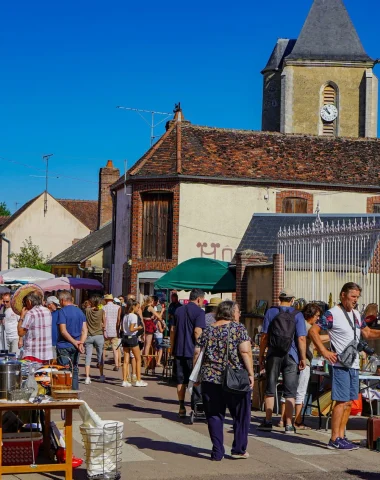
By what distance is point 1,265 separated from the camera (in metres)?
61.3

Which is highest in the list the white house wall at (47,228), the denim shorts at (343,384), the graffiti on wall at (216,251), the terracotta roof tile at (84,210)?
the terracotta roof tile at (84,210)

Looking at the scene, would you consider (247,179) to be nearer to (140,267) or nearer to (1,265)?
(140,267)

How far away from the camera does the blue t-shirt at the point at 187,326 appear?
1254 cm

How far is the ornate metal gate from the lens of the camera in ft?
50.9

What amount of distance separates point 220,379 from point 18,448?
2.15m

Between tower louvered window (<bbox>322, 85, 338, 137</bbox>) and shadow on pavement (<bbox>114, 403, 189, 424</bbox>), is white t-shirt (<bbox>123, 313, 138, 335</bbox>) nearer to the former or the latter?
shadow on pavement (<bbox>114, 403, 189, 424</bbox>)

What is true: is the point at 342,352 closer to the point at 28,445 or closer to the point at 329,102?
the point at 28,445

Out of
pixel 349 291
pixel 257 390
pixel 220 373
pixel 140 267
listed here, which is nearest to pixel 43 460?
pixel 220 373

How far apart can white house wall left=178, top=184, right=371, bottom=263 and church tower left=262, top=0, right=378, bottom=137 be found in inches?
796

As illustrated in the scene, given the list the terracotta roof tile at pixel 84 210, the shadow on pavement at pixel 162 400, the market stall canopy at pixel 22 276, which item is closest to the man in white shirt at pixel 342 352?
the shadow on pavement at pixel 162 400

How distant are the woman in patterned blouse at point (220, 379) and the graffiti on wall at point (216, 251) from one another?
2262cm

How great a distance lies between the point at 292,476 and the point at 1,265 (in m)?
54.6

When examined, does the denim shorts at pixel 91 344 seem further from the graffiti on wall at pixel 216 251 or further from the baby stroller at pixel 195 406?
the graffiti on wall at pixel 216 251

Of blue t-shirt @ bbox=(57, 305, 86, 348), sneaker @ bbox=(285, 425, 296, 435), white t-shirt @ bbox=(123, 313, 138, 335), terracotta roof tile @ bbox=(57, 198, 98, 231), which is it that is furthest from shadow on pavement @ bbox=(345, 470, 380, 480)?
terracotta roof tile @ bbox=(57, 198, 98, 231)
